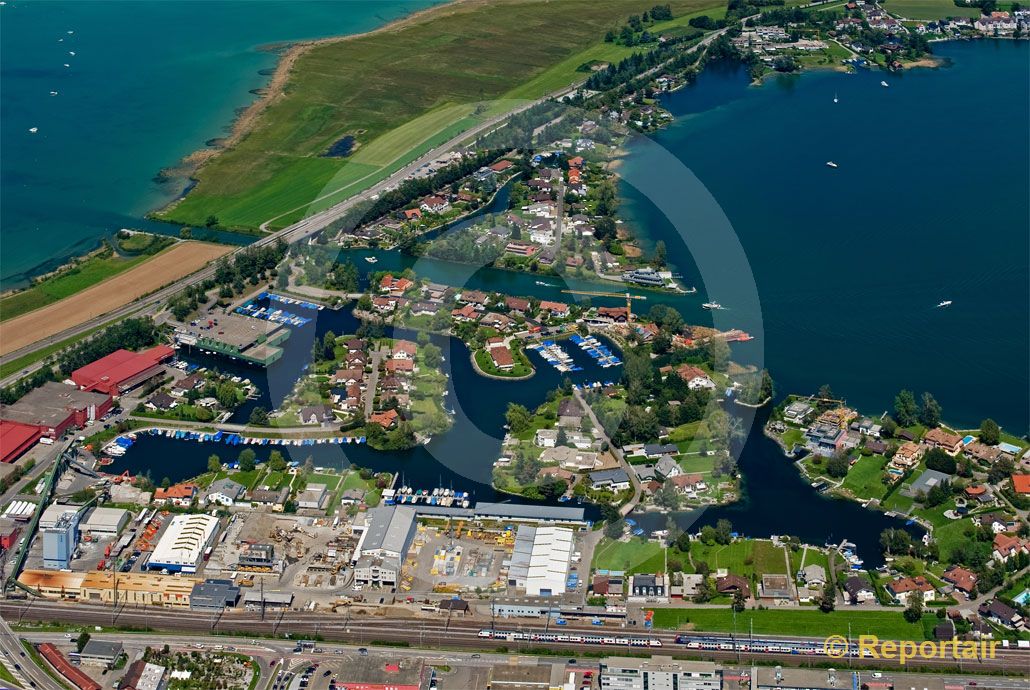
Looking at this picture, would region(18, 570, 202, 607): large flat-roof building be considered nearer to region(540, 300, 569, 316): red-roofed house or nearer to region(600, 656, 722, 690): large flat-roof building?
region(600, 656, 722, 690): large flat-roof building

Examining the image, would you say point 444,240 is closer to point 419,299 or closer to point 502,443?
point 419,299

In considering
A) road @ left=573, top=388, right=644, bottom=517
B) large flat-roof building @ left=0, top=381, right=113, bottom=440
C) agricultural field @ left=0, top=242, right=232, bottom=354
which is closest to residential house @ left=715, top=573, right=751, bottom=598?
road @ left=573, top=388, right=644, bottom=517

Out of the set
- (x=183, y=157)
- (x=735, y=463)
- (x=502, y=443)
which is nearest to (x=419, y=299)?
(x=502, y=443)

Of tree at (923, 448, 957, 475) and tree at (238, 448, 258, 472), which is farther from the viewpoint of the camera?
tree at (238, 448, 258, 472)

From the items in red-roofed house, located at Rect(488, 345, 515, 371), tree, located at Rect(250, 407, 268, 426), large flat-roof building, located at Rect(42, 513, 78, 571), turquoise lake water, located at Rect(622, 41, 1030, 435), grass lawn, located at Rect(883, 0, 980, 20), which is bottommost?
grass lawn, located at Rect(883, 0, 980, 20)

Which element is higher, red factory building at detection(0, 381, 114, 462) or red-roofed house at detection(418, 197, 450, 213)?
red factory building at detection(0, 381, 114, 462)

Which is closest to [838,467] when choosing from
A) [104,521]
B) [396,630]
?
[396,630]
